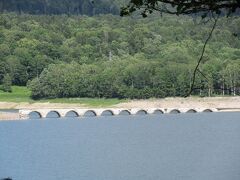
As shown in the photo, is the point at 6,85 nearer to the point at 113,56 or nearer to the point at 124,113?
the point at 124,113

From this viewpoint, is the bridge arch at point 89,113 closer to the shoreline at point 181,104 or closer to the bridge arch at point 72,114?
the shoreline at point 181,104

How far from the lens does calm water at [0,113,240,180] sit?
115 ft

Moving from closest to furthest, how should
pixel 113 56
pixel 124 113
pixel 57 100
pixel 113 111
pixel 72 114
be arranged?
pixel 113 111 < pixel 124 113 < pixel 72 114 < pixel 57 100 < pixel 113 56

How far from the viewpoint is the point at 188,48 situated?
133 metres

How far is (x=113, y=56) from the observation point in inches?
5541

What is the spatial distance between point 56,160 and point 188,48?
302ft

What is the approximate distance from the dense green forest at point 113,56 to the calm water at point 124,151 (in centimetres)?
2465

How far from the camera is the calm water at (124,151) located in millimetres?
34938

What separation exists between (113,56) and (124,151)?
9454 centimetres

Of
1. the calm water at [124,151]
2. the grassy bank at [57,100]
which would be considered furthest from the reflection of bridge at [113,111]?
the calm water at [124,151]

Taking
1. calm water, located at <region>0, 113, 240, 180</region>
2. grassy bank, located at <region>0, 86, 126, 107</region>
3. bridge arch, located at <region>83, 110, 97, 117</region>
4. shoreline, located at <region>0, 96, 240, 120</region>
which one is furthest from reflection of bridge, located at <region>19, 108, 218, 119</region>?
calm water, located at <region>0, 113, 240, 180</region>

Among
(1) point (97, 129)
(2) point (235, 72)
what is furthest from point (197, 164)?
(2) point (235, 72)

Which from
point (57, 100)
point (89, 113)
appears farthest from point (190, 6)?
point (57, 100)

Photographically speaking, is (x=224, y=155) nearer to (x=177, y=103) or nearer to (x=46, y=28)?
(x=177, y=103)
